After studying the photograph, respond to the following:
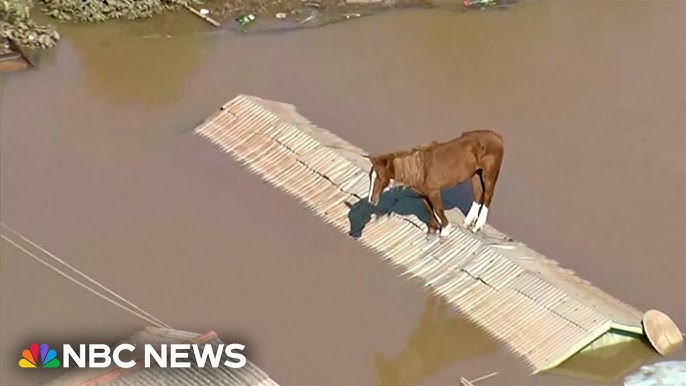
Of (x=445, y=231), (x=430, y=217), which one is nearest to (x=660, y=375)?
(x=445, y=231)

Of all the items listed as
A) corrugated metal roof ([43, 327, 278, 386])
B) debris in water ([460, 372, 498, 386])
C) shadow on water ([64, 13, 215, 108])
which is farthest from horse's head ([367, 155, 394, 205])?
shadow on water ([64, 13, 215, 108])

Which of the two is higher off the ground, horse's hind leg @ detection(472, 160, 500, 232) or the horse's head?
the horse's head

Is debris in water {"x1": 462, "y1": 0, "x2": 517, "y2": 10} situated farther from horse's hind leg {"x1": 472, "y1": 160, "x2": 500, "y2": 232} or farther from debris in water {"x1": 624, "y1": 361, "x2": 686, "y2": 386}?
debris in water {"x1": 624, "y1": 361, "x2": 686, "y2": 386}

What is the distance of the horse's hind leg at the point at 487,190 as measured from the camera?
1092 centimetres

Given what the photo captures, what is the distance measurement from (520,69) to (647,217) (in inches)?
160

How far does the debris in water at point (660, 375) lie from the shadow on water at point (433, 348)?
142cm

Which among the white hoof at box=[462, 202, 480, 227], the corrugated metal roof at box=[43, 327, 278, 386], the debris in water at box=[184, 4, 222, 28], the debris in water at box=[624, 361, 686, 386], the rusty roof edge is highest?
the debris in water at box=[184, 4, 222, 28]

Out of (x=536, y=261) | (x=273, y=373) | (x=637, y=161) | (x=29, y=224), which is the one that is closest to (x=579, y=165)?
(x=637, y=161)

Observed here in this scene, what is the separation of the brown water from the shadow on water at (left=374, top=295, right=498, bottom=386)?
0.02 metres

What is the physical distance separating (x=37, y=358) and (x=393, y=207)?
4.48 m

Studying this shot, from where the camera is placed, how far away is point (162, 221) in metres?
11.7

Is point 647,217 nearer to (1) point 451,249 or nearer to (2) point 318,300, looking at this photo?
(1) point 451,249

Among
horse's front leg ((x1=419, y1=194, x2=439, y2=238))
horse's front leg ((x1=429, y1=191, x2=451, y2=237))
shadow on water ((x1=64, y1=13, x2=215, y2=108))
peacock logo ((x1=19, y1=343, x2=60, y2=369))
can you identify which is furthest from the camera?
shadow on water ((x1=64, y1=13, x2=215, y2=108))

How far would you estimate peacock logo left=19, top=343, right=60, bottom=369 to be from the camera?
9073mm
